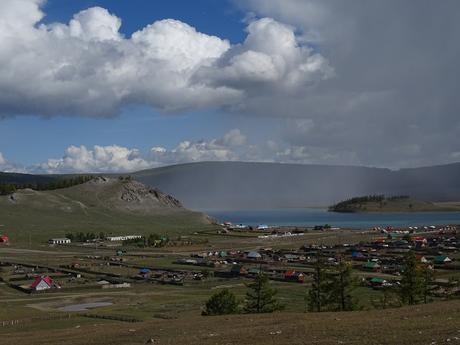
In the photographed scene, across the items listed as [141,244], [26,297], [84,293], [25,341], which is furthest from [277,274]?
[141,244]

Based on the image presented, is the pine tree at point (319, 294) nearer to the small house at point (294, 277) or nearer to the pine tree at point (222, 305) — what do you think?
the pine tree at point (222, 305)

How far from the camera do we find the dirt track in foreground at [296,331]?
80.4 ft

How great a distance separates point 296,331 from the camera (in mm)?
28297

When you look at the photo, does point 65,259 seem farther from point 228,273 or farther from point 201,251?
point 228,273

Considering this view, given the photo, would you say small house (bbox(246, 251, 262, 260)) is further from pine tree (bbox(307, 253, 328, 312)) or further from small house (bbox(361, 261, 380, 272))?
pine tree (bbox(307, 253, 328, 312))

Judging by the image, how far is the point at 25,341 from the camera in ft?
115

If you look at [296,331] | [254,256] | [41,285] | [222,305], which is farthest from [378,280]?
[296,331]

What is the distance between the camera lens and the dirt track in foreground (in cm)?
2450

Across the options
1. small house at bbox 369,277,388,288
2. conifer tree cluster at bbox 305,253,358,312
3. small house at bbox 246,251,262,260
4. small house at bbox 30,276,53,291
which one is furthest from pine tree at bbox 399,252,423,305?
small house at bbox 246,251,262,260

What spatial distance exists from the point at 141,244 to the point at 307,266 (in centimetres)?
7923

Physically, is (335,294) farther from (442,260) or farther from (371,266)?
(442,260)

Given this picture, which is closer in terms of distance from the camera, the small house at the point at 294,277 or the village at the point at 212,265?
the small house at the point at 294,277

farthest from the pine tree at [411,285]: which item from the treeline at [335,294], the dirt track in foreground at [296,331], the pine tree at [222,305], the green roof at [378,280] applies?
the green roof at [378,280]

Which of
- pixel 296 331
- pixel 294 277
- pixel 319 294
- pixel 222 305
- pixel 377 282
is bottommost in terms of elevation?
pixel 377 282
